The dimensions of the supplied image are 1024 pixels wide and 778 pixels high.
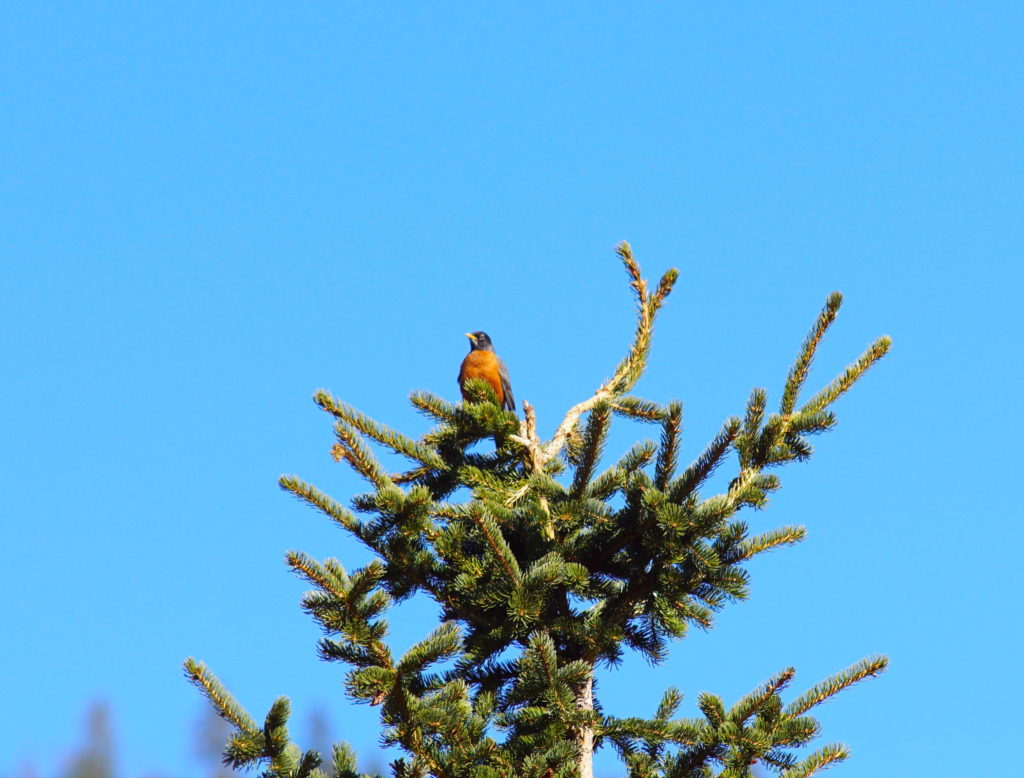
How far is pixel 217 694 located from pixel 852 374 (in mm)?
2869

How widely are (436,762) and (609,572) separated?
1.26 m

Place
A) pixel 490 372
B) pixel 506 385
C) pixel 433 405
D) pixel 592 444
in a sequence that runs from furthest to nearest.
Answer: pixel 506 385 < pixel 490 372 < pixel 433 405 < pixel 592 444

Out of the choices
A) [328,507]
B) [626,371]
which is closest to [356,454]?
[328,507]

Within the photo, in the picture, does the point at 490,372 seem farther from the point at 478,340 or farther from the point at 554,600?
the point at 554,600

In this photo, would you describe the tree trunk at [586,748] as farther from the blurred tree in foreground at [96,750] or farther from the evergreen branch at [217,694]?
the blurred tree in foreground at [96,750]

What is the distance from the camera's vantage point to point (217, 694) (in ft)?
14.8

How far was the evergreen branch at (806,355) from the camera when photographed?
16.5ft

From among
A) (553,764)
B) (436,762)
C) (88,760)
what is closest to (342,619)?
(436,762)

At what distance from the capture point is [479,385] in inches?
250

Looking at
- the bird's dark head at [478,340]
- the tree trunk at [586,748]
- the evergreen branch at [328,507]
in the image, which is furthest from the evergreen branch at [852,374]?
the bird's dark head at [478,340]

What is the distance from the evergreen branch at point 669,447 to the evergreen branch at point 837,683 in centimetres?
98

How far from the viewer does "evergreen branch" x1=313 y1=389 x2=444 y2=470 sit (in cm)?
549

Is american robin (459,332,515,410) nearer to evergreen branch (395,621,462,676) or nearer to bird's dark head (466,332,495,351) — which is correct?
bird's dark head (466,332,495,351)

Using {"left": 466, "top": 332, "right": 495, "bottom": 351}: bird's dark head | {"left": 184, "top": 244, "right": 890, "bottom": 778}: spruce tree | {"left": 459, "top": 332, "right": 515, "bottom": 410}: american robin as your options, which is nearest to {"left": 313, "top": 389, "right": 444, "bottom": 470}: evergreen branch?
{"left": 184, "top": 244, "right": 890, "bottom": 778}: spruce tree
